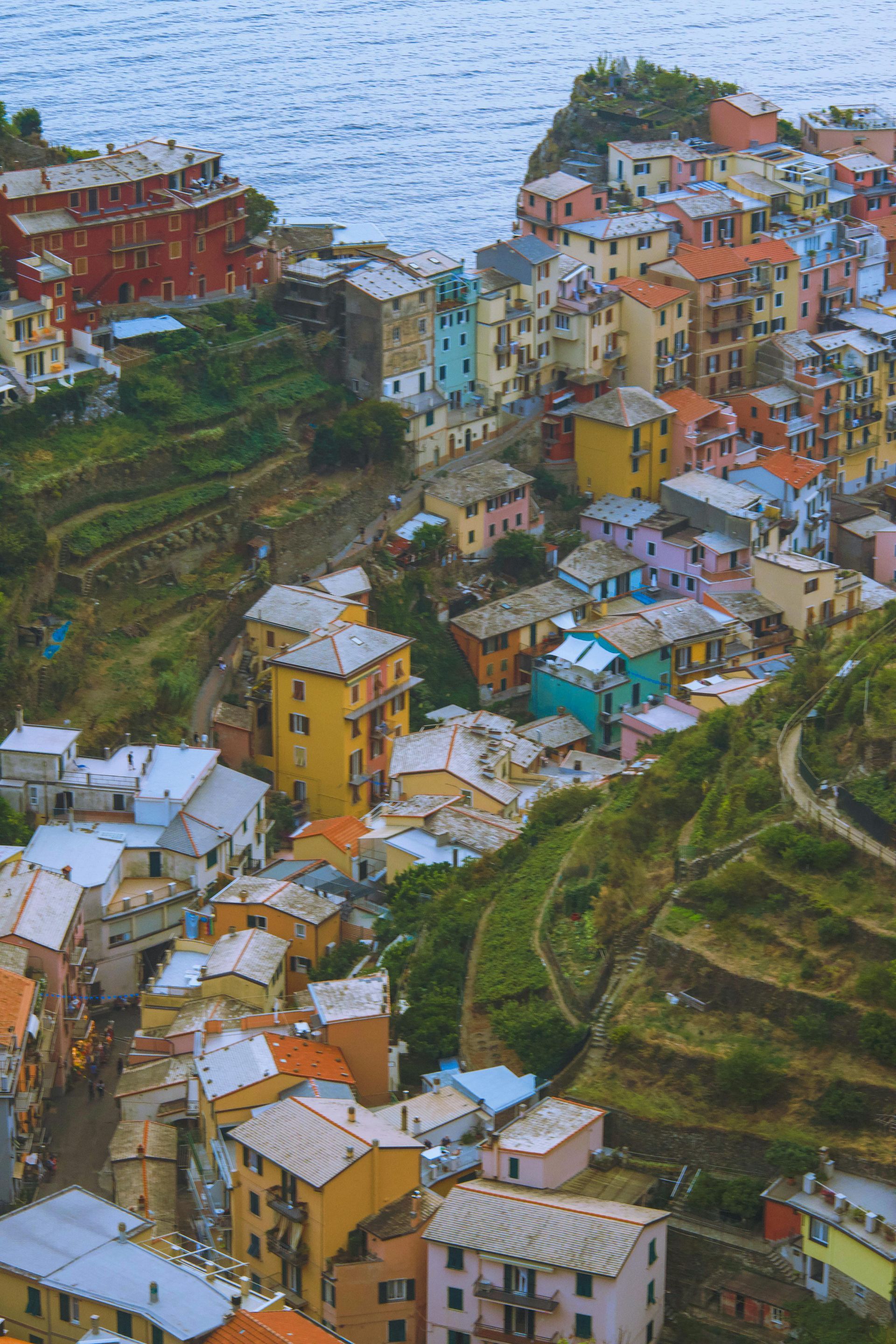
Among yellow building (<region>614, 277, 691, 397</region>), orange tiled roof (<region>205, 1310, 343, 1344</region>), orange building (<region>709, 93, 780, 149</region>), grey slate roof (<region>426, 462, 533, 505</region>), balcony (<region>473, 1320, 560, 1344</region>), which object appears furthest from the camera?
orange building (<region>709, 93, 780, 149</region>)

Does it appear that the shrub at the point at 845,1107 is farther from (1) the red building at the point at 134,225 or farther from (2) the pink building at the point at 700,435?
(2) the pink building at the point at 700,435

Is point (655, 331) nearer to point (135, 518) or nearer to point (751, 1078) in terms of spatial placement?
point (135, 518)

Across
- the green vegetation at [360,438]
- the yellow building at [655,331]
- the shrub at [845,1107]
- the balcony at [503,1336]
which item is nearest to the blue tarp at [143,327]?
the green vegetation at [360,438]

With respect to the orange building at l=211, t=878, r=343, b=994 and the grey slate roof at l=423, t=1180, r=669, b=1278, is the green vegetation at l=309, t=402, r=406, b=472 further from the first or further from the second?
the grey slate roof at l=423, t=1180, r=669, b=1278

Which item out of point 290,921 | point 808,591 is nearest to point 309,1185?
point 290,921

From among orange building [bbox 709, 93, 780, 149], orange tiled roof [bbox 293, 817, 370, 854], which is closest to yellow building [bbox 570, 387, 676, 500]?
orange building [bbox 709, 93, 780, 149]

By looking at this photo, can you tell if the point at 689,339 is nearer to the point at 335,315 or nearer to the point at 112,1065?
the point at 335,315
